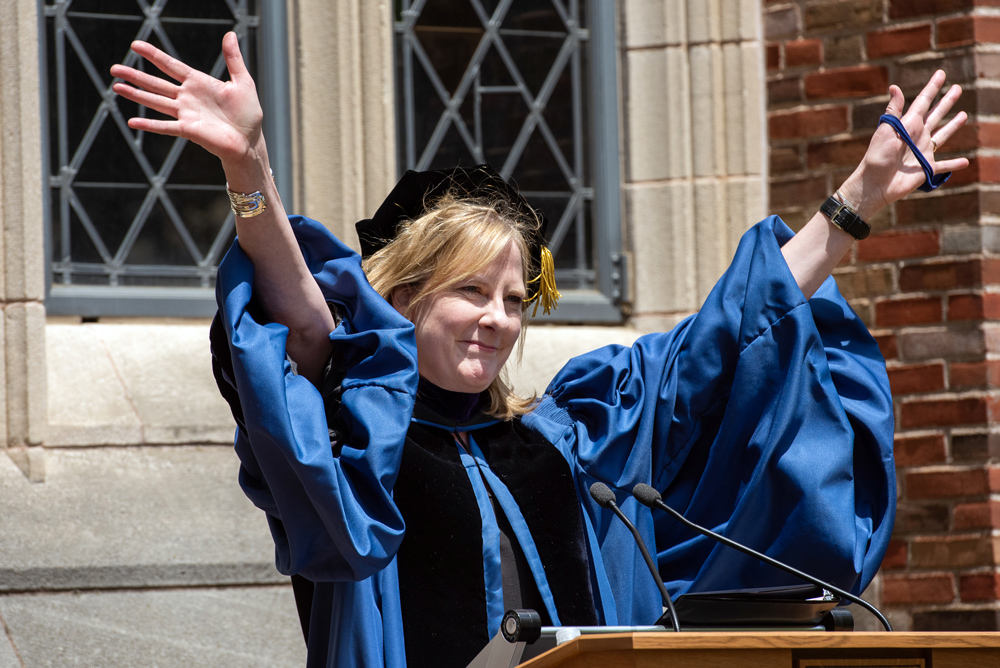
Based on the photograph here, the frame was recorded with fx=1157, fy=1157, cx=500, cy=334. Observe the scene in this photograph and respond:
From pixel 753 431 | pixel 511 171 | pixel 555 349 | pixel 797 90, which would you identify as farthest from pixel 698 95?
pixel 753 431

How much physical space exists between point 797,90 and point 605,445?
1.98 metres

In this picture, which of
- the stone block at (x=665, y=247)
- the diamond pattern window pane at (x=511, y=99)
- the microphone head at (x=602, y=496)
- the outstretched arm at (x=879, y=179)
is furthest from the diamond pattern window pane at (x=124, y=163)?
the microphone head at (x=602, y=496)

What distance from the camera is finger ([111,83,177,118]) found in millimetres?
1554

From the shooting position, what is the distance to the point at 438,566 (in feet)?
6.30

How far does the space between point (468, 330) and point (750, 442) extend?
564 mm

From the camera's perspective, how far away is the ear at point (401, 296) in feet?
6.82

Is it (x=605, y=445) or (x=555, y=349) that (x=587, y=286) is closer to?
(x=555, y=349)

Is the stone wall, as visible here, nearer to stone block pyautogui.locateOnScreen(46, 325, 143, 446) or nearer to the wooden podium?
stone block pyautogui.locateOnScreen(46, 325, 143, 446)

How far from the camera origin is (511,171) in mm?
3750

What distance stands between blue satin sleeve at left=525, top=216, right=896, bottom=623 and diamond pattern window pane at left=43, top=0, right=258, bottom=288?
1669 millimetres

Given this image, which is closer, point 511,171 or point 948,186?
point 948,186

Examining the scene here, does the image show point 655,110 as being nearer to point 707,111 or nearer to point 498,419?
point 707,111

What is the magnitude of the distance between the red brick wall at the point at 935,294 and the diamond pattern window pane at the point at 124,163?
6.18 feet

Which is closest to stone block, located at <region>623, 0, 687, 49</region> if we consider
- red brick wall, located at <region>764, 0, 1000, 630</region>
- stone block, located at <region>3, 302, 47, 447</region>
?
red brick wall, located at <region>764, 0, 1000, 630</region>
